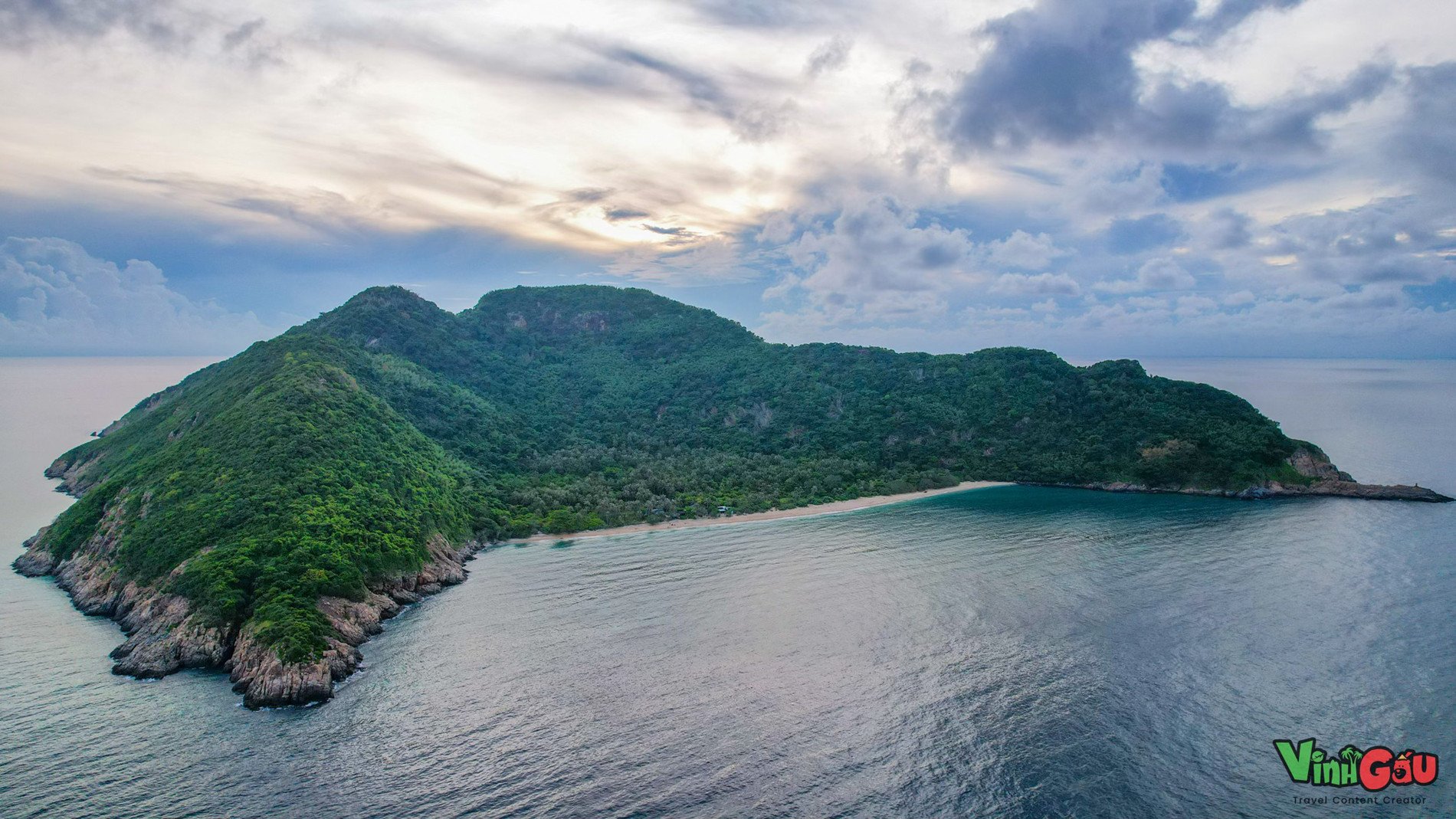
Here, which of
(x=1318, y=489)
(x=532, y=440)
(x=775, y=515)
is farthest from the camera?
(x=532, y=440)

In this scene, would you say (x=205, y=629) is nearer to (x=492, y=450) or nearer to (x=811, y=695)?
(x=811, y=695)

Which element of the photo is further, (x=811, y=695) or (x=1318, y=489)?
(x=1318, y=489)

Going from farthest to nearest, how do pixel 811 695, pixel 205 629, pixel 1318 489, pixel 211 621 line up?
pixel 1318 489
pixel 211 621
pixel 205 629
pixel 811 695

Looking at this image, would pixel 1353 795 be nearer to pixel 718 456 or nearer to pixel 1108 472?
pixel 1108 472

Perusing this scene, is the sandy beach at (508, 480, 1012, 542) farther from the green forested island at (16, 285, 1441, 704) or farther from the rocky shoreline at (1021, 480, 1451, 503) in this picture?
the rocky shoreline at (1021, 480, 1451, 503)

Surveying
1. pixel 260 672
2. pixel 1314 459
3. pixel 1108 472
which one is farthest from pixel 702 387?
pixel 260 672

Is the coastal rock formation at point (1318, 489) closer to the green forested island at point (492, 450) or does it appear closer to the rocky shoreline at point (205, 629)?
the green forested island at point (492, 450)

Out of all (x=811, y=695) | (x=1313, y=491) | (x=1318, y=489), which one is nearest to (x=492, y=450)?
(x=811, y=695)
